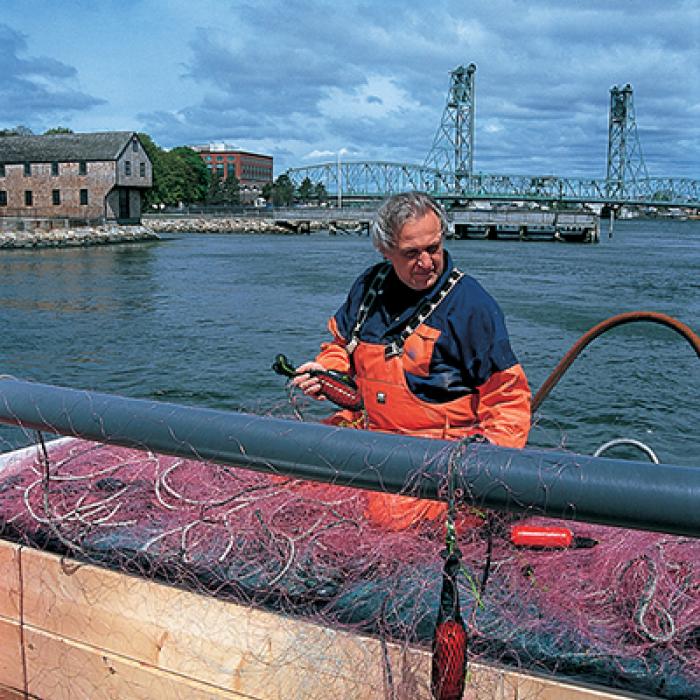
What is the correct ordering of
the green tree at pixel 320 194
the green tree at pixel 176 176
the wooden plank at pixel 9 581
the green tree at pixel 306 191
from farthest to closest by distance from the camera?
the green tree at pixel 306 191
the green tree at pixel 320 194
the green tree at pixel 176 176
the wooden plank at pixel 9 581

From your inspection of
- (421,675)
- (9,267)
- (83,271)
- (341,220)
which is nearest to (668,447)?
(421,675)

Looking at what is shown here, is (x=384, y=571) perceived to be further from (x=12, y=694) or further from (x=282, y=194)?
(x=282, y=194)

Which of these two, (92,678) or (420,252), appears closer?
(92,678)

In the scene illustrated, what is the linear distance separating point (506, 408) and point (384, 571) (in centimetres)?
75

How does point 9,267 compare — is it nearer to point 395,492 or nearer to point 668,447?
point 668,447

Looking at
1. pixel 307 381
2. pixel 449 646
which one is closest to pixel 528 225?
pixel 307 381

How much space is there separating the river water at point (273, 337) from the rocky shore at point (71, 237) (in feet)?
55.9

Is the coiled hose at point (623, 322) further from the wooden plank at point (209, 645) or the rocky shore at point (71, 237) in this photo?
the rocky shore at point (71, 237)

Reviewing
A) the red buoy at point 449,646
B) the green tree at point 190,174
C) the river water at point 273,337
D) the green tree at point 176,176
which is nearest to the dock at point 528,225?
the green tree at point 176,176

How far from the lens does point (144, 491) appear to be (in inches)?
128

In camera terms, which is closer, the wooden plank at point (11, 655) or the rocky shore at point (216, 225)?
the wooden plank at point (11, 655)

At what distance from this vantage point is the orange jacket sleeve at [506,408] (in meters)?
2.88

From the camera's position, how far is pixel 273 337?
714 inches

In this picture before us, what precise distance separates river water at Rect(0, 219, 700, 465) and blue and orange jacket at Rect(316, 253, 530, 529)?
3.61 ft
